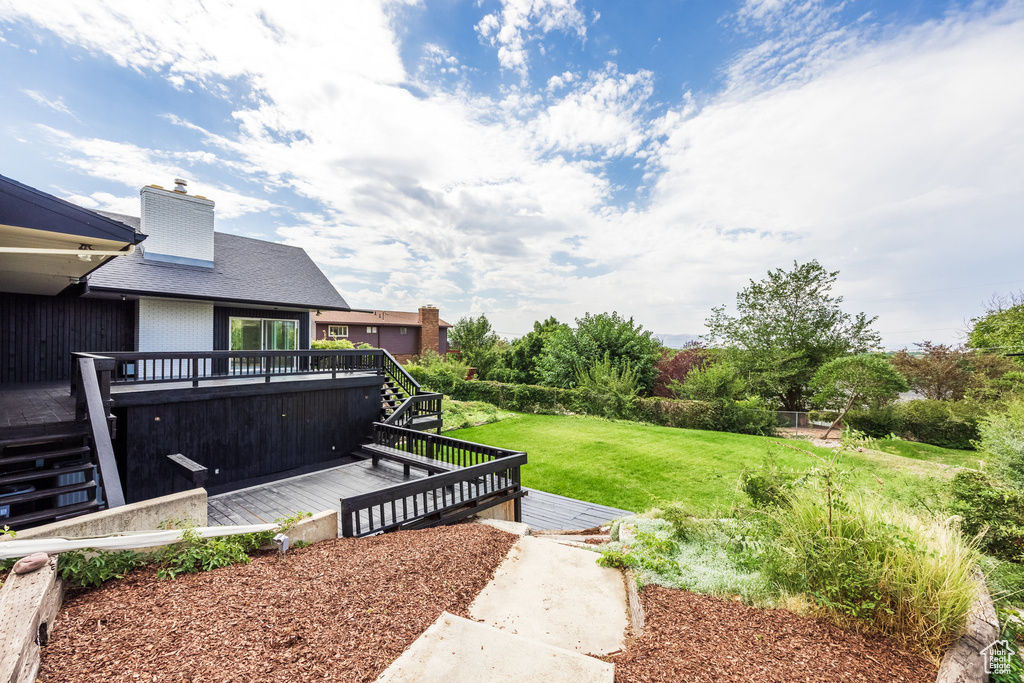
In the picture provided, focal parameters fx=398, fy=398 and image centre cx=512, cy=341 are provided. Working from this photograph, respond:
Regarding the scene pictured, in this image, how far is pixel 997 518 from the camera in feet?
13.2

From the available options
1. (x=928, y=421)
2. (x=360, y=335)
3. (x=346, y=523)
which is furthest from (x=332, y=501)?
(x=360, y=335)

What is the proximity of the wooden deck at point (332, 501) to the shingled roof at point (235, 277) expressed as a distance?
533cm

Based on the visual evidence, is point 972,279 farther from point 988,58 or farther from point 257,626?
point 257,626

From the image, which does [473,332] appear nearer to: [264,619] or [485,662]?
[264,619]

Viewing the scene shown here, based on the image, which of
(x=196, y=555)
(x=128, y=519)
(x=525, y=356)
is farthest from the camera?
(x=525, y=356)

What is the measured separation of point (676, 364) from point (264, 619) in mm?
20556

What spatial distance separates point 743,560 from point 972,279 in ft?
56.5

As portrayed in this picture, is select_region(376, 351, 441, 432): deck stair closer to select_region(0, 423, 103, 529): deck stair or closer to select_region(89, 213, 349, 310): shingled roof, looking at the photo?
select_region(89, 213, 349, 310): shingled roof

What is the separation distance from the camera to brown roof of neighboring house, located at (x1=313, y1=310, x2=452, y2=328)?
30500 millimetres

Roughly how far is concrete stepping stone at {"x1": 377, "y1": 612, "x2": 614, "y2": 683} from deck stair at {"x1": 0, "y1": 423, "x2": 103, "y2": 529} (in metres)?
4.46

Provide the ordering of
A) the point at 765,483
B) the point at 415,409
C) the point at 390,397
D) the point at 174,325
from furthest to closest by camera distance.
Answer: the point at 390,397, the point at 415,409, the point at 174,325, the point at 765,483

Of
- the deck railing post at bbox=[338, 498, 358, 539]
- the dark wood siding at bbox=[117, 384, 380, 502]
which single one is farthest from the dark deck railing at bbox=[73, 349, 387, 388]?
the deck railing post at bbox=[338, 498, 358, 539]

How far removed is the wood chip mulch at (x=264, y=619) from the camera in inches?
79.8

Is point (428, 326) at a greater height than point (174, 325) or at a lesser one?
greater
